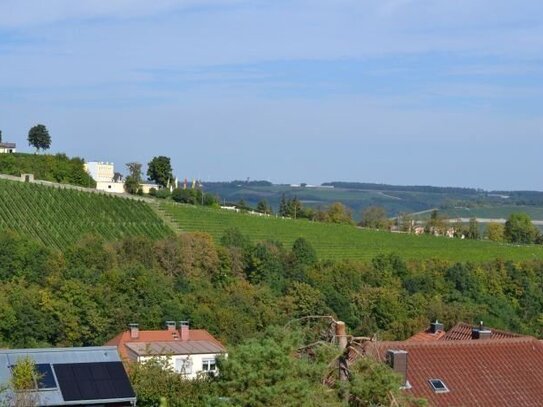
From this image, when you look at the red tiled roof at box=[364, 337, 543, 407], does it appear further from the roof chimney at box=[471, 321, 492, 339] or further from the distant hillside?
the distant hillside

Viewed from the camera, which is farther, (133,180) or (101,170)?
(101,170)

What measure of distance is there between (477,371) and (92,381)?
11.2 m

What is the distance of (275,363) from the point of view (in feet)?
50.0

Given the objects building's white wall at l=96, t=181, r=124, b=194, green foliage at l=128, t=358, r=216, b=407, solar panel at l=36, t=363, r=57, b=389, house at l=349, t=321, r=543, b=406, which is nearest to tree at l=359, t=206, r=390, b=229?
building's white wall at l=96, t=181, r=124, b=194

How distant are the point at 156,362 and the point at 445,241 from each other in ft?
282

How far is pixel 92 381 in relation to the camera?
108ft

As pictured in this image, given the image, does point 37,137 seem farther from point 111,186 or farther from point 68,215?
point 68,215

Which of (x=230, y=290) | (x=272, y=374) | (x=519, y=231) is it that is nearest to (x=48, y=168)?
(x=230, y=290)

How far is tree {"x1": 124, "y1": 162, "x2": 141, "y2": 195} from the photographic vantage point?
402 ft

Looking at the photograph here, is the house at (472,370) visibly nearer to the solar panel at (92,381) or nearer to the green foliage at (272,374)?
the solar panel at (92,381)

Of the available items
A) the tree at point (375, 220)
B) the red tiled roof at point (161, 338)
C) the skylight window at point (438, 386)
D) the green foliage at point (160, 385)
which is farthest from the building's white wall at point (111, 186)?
the skylight window at point (438, 386)

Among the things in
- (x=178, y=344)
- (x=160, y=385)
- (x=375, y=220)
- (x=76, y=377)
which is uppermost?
(x=375, y=220)

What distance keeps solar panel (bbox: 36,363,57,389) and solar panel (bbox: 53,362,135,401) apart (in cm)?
18

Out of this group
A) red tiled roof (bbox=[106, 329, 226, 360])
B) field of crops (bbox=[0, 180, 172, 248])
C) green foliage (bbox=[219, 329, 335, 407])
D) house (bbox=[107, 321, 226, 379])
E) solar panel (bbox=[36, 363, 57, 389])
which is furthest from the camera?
field of crops (bbox=[0, 180, 172, 248])
